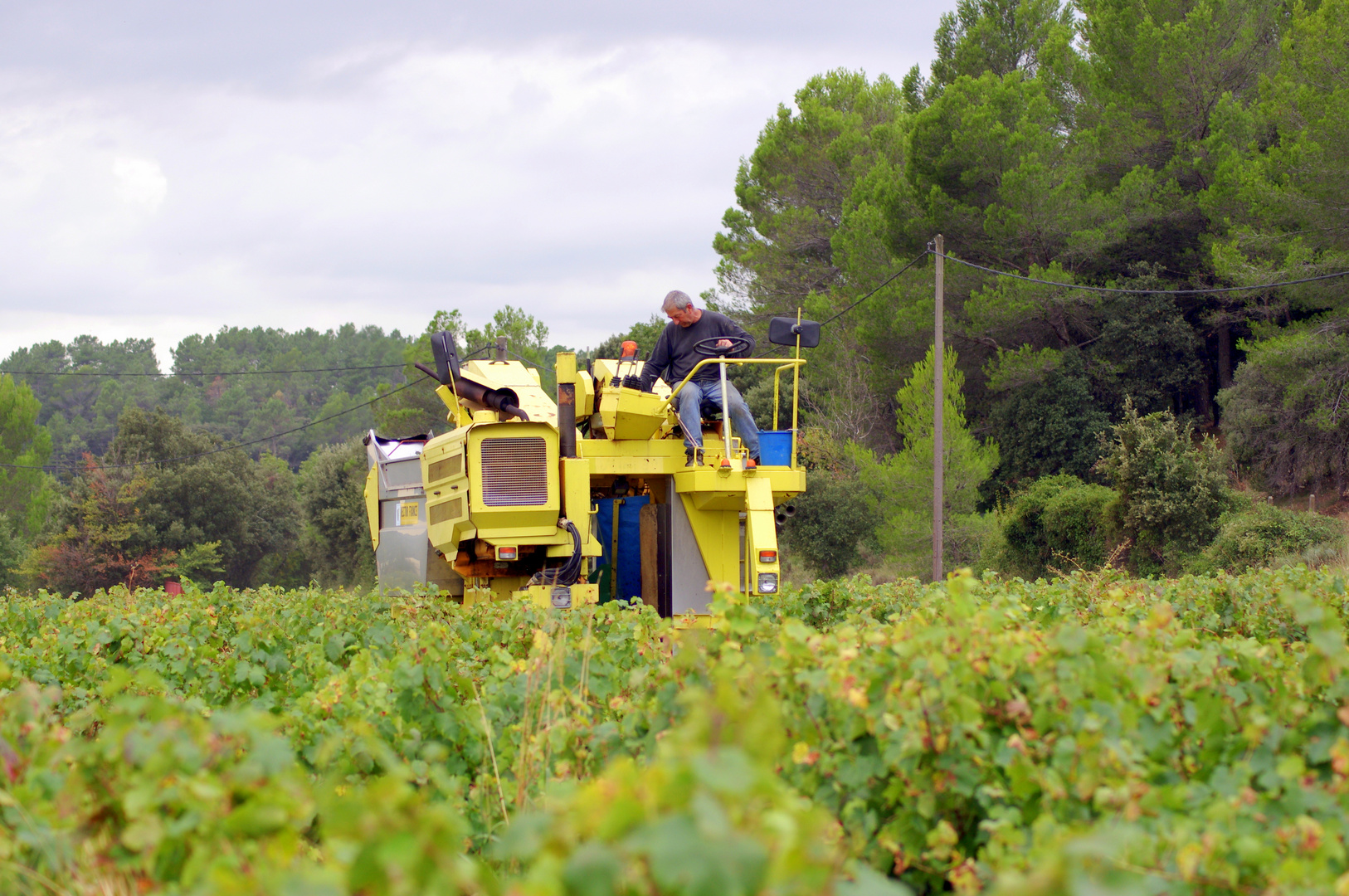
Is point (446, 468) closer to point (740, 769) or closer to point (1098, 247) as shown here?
point (740, 769)

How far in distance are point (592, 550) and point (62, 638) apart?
3.86 m

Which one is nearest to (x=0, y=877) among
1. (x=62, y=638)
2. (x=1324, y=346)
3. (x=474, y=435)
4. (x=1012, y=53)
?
(x=62, y=638)


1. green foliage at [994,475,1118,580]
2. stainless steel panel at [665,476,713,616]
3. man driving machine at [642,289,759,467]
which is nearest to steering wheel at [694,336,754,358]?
man driving machine at [642,289,759,467]

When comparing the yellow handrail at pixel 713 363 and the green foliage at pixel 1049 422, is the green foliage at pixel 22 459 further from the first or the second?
the yellow handrail at pixel 713 363

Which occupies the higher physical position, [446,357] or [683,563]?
[446,357]

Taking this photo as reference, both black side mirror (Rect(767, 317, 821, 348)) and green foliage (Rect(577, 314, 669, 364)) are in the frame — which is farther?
green foliage (Rect(577, 314, 669, 364))

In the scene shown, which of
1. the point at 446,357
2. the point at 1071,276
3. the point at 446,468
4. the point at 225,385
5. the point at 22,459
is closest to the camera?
the point at 446,468

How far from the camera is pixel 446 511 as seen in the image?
9.33 metres

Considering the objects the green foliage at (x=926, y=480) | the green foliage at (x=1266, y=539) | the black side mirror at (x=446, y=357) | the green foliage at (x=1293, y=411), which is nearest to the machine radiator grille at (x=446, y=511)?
the black side mirror at (x=446, y=357)

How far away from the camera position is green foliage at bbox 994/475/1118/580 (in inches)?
907

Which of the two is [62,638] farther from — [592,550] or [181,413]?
[181,413]

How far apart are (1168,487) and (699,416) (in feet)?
47.1

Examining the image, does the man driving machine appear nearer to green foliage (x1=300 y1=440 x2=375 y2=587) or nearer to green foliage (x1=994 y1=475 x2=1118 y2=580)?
green foliage (x1=994 y1=475 x2=1118 y2=580)

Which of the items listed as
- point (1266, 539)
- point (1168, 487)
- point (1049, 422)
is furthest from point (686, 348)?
point (1049, 422)
